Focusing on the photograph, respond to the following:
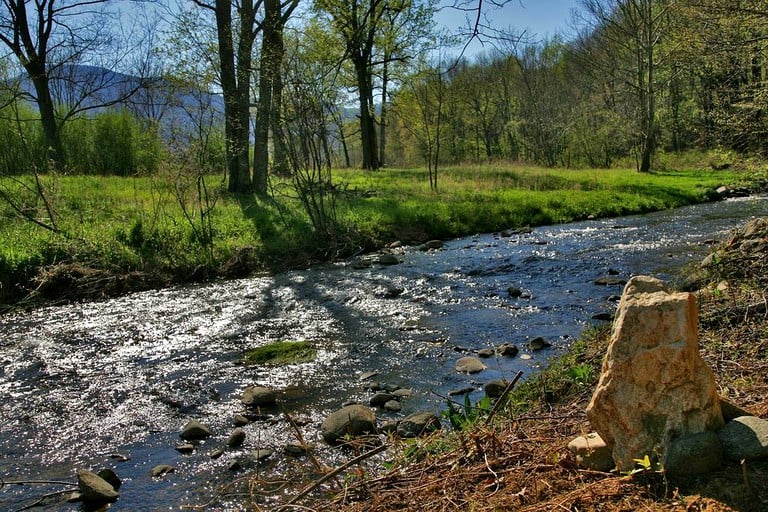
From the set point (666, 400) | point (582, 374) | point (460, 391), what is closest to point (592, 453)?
point (666, 400)

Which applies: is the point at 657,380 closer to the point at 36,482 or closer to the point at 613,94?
the point at 36,482

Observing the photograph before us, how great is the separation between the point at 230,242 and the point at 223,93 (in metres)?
6.41

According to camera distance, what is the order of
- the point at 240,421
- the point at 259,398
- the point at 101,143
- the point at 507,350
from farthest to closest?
the point at 101,143, the point at 507,350, the point at 259,398, the point at 240,421

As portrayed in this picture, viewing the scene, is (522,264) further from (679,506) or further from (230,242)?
(679,506)

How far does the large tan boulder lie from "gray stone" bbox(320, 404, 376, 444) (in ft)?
8.70

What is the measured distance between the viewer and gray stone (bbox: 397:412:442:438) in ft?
16.2

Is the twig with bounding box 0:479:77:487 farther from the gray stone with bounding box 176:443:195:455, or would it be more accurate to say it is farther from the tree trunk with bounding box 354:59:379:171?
the tree trunk with bounding box 354:59:379:171

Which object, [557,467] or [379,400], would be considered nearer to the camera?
[557,467]

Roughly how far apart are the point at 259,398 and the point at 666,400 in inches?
172

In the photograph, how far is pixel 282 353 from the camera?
7605 mm

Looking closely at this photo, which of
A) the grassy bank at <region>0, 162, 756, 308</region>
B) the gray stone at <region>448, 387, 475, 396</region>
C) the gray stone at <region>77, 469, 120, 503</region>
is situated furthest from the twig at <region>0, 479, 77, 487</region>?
the grassy bank at <region>0, 162, 756, 308</region>

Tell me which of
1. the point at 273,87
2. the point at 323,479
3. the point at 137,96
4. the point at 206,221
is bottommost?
the point at 323,479

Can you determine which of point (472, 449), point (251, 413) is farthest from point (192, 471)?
point (472, 449)

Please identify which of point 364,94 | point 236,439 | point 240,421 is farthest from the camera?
point 364,94
